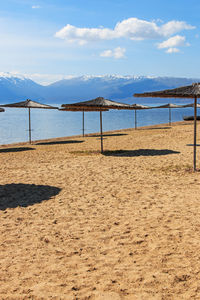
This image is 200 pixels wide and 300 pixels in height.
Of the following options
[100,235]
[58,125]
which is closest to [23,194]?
[100,235]

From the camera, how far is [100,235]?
4.46m

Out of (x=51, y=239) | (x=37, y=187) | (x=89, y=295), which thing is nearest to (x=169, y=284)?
(x=89, y=295)

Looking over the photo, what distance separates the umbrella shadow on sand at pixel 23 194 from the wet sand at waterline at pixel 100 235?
0.02m

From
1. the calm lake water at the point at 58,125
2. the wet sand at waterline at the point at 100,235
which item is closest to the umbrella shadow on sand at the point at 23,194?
the wet sand at waterline at the point at 100,235

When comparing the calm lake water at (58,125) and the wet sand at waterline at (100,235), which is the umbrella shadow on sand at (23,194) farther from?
the calm lake water at (58,125)

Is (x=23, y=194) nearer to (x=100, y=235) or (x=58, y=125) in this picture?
(x=100, y=235)

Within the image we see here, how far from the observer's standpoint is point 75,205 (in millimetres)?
5871

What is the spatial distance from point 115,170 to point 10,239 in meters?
4.91

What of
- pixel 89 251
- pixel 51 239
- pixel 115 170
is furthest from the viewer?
pixel 115 170

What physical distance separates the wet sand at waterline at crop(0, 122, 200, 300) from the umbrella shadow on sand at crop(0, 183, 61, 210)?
2 cm

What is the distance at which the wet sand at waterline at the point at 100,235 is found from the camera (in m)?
3.19

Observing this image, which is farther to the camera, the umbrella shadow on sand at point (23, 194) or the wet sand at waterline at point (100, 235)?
the umbrella shadow on sand at point (23, 194)

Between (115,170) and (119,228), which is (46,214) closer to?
(119,228)

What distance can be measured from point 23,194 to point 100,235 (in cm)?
279
